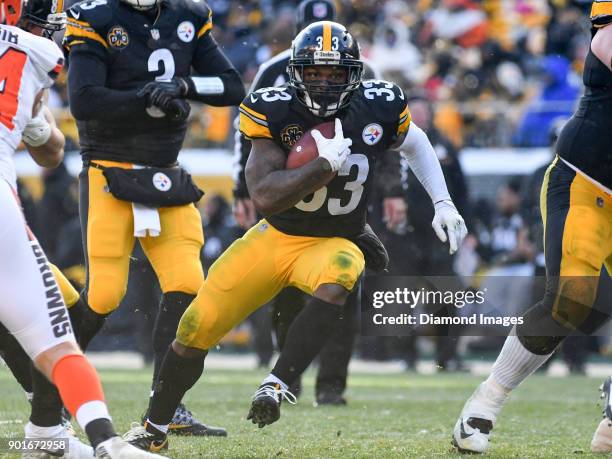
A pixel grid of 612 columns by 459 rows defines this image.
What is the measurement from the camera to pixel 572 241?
14.9 ft

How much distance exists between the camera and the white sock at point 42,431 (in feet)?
14.1

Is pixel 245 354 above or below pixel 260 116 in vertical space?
below

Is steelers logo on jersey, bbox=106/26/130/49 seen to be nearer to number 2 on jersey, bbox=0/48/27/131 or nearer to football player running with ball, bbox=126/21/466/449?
football player running with ball, bbox=126/21/466/449

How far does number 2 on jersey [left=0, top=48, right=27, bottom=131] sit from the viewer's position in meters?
3.62

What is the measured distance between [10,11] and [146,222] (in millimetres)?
1546

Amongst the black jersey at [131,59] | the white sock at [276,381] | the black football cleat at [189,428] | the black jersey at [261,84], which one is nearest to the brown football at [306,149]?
the white sock at [276,381]

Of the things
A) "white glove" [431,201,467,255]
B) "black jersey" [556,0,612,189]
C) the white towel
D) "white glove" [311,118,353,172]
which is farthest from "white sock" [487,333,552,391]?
the white towel

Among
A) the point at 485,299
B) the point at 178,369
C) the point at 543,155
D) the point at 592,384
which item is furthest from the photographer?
the point at 543,155

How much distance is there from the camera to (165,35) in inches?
214

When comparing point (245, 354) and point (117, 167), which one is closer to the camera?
point (117, 167)

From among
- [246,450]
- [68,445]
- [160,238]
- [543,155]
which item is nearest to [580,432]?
[246,450]

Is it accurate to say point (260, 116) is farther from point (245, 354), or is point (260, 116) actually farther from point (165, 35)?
point (245, 354)

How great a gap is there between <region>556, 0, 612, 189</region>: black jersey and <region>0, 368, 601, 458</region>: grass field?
113 cm

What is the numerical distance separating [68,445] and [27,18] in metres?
1.49
